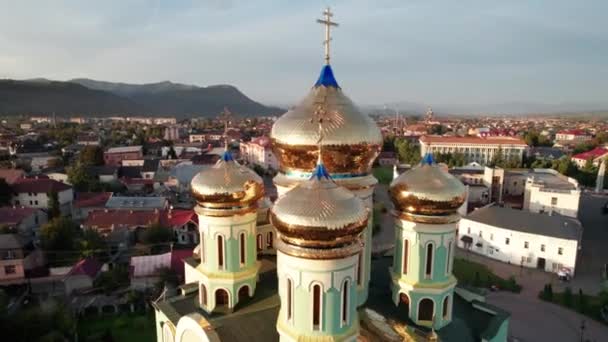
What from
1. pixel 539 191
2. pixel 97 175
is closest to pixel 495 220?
pixel 539 191

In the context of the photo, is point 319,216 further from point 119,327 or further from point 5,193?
point 5,193

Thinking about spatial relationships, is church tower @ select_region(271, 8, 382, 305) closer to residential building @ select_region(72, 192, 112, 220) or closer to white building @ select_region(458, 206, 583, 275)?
white building @ select_region(458, 206, 583, 275)

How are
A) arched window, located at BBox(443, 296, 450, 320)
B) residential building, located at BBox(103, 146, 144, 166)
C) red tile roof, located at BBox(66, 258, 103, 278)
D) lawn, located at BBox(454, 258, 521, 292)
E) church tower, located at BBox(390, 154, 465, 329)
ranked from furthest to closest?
residential building, located at BBox(103, 146, 144, 166), lawn, located at BBox(454, 258, 521, 292), red tile roof, located at BBox(66, 258, 103, 278), arched window, located at BBox(443, 296, 450, 320), church tower, located at BBox(390, 154, 465, 329)

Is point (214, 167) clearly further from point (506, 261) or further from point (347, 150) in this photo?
point (506, 261)

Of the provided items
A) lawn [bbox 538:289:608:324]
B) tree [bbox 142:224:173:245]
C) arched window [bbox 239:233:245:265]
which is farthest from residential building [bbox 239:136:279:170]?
arched window [bbox 239:233:245:265]

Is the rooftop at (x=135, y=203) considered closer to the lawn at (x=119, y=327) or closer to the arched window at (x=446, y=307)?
the lawn at (x=119, y=327)

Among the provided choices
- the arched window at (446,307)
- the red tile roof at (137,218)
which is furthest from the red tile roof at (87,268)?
the arched window at (446,307)
